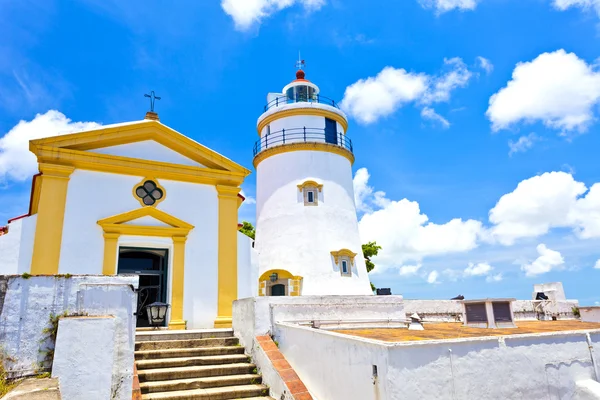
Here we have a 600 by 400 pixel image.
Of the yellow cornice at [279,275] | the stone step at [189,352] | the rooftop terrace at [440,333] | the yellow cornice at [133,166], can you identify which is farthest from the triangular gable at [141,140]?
the rooftop terrace at [440,333]

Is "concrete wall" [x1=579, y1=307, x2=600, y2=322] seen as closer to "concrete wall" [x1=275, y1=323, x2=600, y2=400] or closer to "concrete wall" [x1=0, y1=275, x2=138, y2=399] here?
"concrete wall" [x1=275, y1=323, x2=600, y2=400]

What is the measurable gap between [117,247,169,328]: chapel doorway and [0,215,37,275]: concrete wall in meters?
2.33

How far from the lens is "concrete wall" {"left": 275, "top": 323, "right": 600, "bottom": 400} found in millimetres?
6059

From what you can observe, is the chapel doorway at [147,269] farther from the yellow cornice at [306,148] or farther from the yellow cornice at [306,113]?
the yellow cornice at [306,113]

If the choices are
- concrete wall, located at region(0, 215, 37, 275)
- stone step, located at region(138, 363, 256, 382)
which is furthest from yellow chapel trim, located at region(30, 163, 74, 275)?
stone step, located at region(138, 363, 256, 382)

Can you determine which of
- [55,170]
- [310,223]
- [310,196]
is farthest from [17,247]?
[310,196]

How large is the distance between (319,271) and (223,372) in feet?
33.2

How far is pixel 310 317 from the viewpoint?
10422mm

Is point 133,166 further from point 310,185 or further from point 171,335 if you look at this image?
point 310,185

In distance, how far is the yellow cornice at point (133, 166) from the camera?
39.7ft

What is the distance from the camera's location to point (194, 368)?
28.9 feet

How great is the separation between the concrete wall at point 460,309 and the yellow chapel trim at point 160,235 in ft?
36.2

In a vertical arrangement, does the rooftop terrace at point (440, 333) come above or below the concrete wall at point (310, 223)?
below

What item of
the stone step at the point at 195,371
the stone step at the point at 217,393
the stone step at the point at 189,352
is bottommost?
the stone step at the point at 217,393
